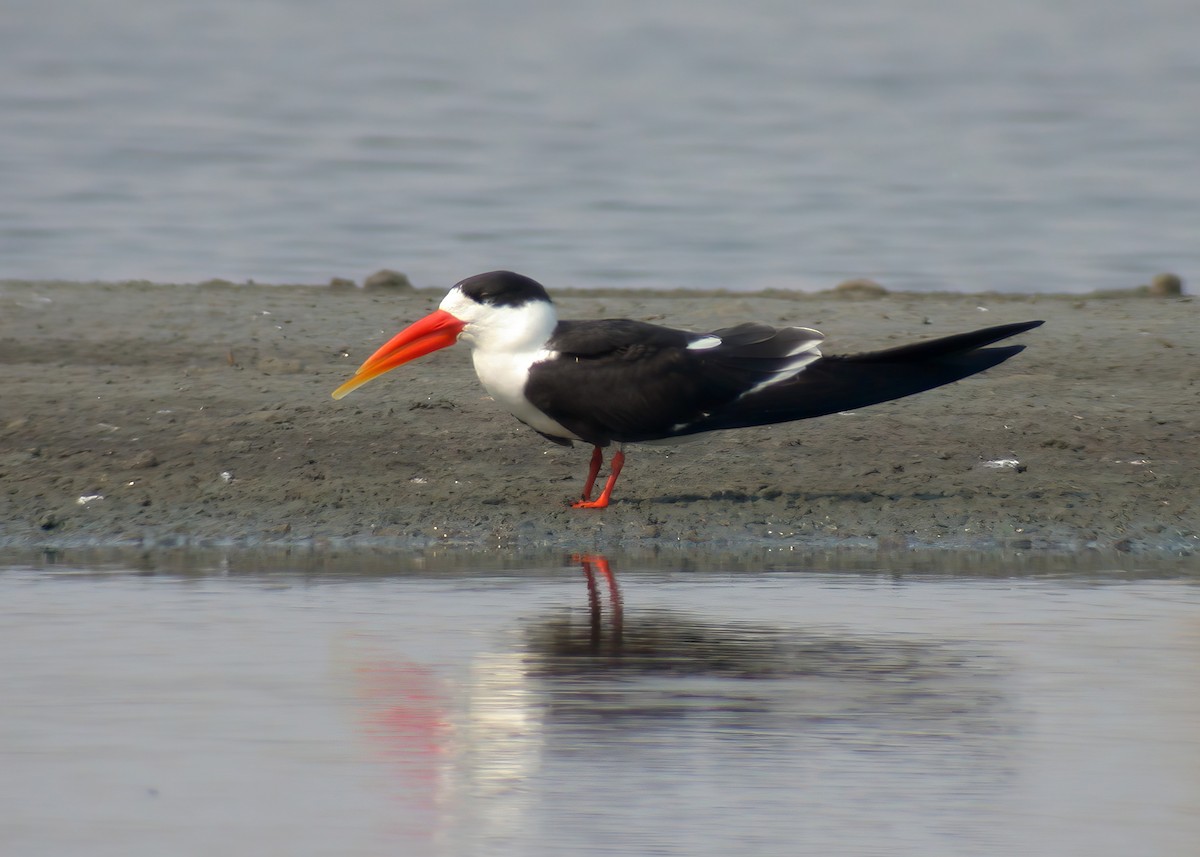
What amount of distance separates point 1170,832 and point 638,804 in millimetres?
810

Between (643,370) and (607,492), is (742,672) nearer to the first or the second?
(607,492)

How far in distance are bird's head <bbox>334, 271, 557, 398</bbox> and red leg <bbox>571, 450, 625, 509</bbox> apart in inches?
17.6

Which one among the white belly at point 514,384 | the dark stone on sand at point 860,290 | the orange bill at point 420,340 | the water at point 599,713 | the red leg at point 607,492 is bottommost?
Answer: the water at point 599,713

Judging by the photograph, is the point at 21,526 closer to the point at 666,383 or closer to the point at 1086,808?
the point at 666,383

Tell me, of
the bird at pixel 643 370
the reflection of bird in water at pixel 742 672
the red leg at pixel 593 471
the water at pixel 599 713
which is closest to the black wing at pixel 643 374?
the bird at pixel 643 370

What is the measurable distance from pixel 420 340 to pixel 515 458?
1.91 feet

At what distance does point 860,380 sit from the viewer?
6.39 meters

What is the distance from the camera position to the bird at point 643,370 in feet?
20.1

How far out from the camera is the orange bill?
637cm

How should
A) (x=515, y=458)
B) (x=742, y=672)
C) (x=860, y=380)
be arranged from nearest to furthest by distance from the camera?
(x=742, y=672) → (x=860, y=380) → (x=515, y=458)

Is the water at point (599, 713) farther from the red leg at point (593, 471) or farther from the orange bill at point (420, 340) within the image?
the orange bill at point (420, 340)

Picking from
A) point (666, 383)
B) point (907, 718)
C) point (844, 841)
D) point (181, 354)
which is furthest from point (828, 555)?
point (181, 354)

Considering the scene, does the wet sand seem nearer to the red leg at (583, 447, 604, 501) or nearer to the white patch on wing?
the red leg at (583, 447, 604, 501)

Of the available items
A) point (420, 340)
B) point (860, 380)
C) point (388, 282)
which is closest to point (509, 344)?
point (420, 340)
